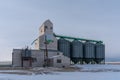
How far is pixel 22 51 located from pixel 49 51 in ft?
31.8

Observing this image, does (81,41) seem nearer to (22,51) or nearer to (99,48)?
(99,48)

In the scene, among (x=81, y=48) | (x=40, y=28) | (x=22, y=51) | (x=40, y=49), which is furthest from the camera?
(x=81, y=48)

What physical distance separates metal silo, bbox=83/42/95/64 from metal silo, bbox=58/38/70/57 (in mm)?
8332

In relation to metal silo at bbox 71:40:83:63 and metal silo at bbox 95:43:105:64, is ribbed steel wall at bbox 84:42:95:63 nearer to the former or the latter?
metal silo at bbox 95:43:105:64

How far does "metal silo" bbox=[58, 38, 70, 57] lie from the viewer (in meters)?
105

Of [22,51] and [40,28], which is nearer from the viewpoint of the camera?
[22,51]

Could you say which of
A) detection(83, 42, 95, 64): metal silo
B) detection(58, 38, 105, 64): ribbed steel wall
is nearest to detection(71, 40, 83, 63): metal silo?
detection(58, 38, 105, 64): ribbed steel wall

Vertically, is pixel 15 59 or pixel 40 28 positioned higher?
pixel 40 28

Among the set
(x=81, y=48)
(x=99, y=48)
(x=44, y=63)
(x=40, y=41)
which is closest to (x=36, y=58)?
(x=44, y=63)

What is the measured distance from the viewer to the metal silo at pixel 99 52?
11562cm

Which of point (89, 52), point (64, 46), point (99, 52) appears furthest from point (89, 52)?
point (64, 46)

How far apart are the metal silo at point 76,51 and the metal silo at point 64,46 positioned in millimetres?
2437

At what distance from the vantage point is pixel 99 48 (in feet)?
380

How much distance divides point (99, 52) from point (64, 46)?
56.8 feet
